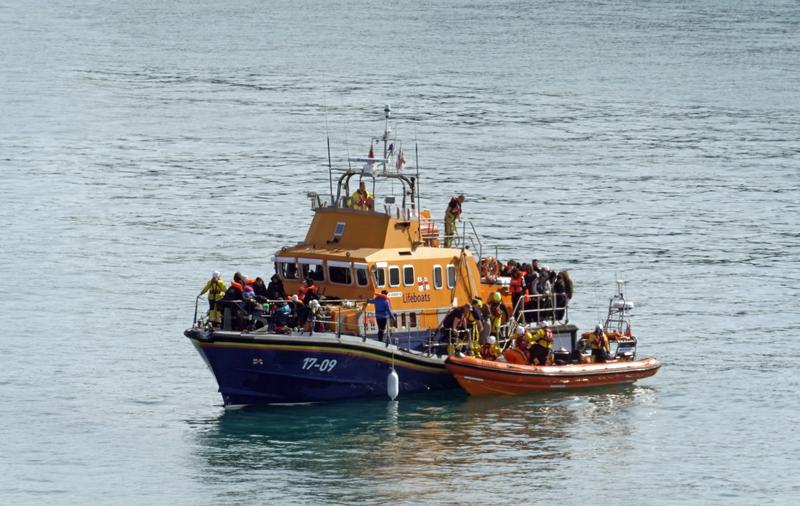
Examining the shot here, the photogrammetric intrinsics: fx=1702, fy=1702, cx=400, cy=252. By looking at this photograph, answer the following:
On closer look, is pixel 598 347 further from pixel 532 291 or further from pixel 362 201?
pixel 362 201

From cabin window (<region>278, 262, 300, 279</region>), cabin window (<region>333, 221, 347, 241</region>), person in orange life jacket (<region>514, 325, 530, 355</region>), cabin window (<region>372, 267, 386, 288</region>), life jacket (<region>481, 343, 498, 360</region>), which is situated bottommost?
life jacket (<region>481, 343, 498, 360</region>)

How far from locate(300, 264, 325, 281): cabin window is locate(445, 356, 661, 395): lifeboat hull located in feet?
12.1

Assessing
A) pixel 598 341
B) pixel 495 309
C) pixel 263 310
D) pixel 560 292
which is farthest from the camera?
pixel 560 292

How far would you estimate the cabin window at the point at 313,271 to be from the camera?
135 feet

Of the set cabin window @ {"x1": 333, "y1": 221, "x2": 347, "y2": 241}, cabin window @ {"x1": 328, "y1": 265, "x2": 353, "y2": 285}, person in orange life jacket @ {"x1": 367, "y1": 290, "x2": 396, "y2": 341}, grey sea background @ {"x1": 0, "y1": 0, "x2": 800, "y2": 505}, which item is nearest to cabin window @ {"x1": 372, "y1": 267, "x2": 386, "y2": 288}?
person in orange life jacket @ {"x1": 367, "y1": 290, "x2": 396, "y2": 341}

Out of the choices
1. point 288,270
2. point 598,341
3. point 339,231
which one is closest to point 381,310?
point 339,231

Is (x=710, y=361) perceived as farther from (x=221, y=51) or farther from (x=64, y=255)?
(x=221, y=51)

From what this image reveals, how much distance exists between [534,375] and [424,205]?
92.5ft

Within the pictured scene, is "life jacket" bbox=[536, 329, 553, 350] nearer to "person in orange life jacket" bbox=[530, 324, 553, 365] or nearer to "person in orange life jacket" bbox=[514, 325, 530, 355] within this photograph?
"person in orange life jacket" bbox=[530, 324, 553, 365]

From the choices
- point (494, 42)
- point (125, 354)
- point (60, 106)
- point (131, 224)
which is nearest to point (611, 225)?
point (131, 224)

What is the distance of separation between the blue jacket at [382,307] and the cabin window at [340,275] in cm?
104

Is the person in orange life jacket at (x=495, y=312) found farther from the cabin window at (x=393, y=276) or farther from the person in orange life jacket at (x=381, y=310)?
the person in orange life jacket at (x=381, y=310)

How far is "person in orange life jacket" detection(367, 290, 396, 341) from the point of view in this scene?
39688 millimetres

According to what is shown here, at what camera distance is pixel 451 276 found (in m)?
41.9
